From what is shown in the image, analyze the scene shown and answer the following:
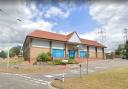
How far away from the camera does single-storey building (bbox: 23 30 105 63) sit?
140ft

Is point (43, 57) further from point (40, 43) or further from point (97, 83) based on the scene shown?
point (97, 83)

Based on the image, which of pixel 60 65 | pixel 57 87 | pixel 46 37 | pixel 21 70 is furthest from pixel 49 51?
pixel 57 87

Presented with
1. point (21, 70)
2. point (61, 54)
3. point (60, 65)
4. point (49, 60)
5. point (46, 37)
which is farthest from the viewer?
point (61, 54)

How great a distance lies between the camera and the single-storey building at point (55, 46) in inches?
1680

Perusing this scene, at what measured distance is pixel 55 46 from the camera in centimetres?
4750

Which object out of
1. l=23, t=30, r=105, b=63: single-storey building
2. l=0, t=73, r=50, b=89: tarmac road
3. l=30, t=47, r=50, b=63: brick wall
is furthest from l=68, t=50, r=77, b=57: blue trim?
l=0, t=73, r=50, b=89: tarmac road

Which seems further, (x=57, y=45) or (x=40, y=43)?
(x=57, y=45)

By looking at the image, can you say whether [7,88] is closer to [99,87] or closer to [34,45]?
[99,87]

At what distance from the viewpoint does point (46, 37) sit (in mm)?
45250

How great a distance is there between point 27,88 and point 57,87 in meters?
2.56

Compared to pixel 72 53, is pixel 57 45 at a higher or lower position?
higher

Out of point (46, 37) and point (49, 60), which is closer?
point (49, 60)

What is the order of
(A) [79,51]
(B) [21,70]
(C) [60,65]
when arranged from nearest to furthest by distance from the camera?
(B) [21,70] → (C) [60,65] → (A) [79,51]

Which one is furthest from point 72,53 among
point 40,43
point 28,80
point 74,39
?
point 28,80
